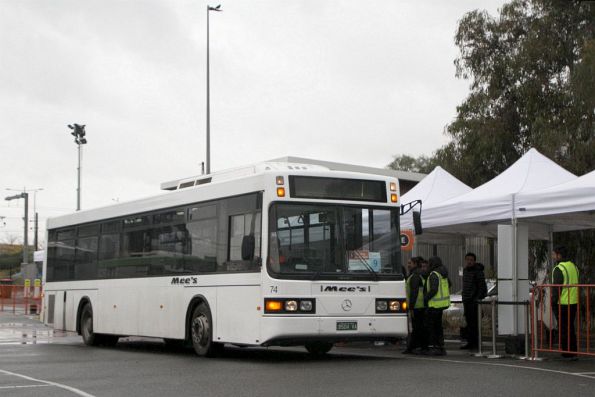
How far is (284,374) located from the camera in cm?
1320

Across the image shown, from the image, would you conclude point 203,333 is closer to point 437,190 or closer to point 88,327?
point 88,327

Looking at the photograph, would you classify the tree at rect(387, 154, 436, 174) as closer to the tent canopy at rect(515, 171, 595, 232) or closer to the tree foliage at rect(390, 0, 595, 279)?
the tree foliage at rect(390, 0, 595, 279)

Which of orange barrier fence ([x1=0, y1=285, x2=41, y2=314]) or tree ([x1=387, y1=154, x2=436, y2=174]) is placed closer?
orange barrier fence ([x1=0, y1=285, x2=41, y2=314])

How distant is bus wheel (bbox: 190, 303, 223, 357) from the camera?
53.8ft

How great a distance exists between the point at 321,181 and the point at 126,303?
5.86 m

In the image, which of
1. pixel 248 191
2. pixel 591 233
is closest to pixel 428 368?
pixel 248 191

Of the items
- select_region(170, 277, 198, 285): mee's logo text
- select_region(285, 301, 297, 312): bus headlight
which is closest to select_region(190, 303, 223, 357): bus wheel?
select_region(170, 277, 198, 285): mee's logo text

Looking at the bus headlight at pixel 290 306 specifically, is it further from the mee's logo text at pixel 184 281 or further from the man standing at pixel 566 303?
the man standing at pixel 566 303

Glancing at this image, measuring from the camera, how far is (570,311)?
1539 centimetres

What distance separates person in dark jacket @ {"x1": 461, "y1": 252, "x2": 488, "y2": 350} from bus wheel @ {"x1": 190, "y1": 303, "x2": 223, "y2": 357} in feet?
15.0

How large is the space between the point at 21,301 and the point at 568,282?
143 feet

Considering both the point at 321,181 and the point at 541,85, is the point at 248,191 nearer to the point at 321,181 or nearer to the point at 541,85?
the point at 321,181

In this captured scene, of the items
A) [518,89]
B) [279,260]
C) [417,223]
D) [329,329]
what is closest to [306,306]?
[329,329]

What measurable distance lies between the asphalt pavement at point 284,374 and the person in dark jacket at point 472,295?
426 mm
